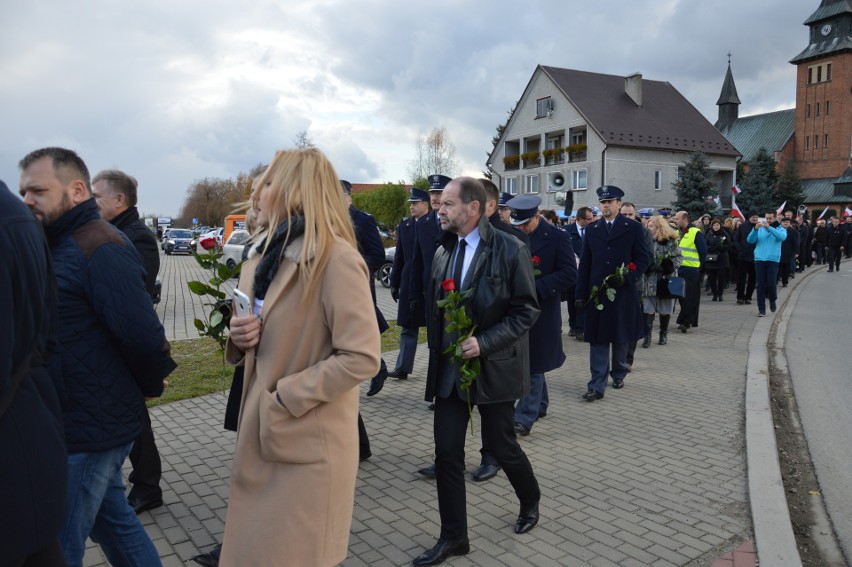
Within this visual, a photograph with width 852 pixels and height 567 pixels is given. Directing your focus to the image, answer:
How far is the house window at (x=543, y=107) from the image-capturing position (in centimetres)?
5122

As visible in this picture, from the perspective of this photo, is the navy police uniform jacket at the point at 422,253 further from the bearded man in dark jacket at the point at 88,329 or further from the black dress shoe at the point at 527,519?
the bearded man in dark jacket at the point at 88,329

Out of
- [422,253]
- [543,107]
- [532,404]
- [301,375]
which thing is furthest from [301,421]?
[543,107]

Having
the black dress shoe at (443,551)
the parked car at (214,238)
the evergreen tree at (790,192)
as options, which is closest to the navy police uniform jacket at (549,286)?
the black dress shoe at (443,551)

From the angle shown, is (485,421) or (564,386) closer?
(485,421)

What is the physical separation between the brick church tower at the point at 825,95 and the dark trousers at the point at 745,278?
7326 cm

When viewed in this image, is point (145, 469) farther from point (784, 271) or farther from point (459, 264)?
point (784, 271)

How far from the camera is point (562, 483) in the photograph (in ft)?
15.8

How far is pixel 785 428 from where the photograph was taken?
654cm

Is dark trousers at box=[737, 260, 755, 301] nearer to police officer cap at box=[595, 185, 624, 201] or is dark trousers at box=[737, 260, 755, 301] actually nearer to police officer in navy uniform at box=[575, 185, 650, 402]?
police officer in navy uniform at box=[575, 185, 650, 402]

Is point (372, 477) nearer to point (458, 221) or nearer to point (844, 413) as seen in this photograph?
point (458, 221)

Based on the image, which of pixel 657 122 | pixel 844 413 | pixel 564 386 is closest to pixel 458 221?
pixel 564 386

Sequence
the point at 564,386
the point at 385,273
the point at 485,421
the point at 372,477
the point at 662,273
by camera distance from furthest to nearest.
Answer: the point at 385,273, the point at 662,273, the point at 564,386, the point at 372,477, the point at 485,421

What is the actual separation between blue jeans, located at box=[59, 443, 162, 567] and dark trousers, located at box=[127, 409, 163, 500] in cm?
129

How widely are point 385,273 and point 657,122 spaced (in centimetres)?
3617
